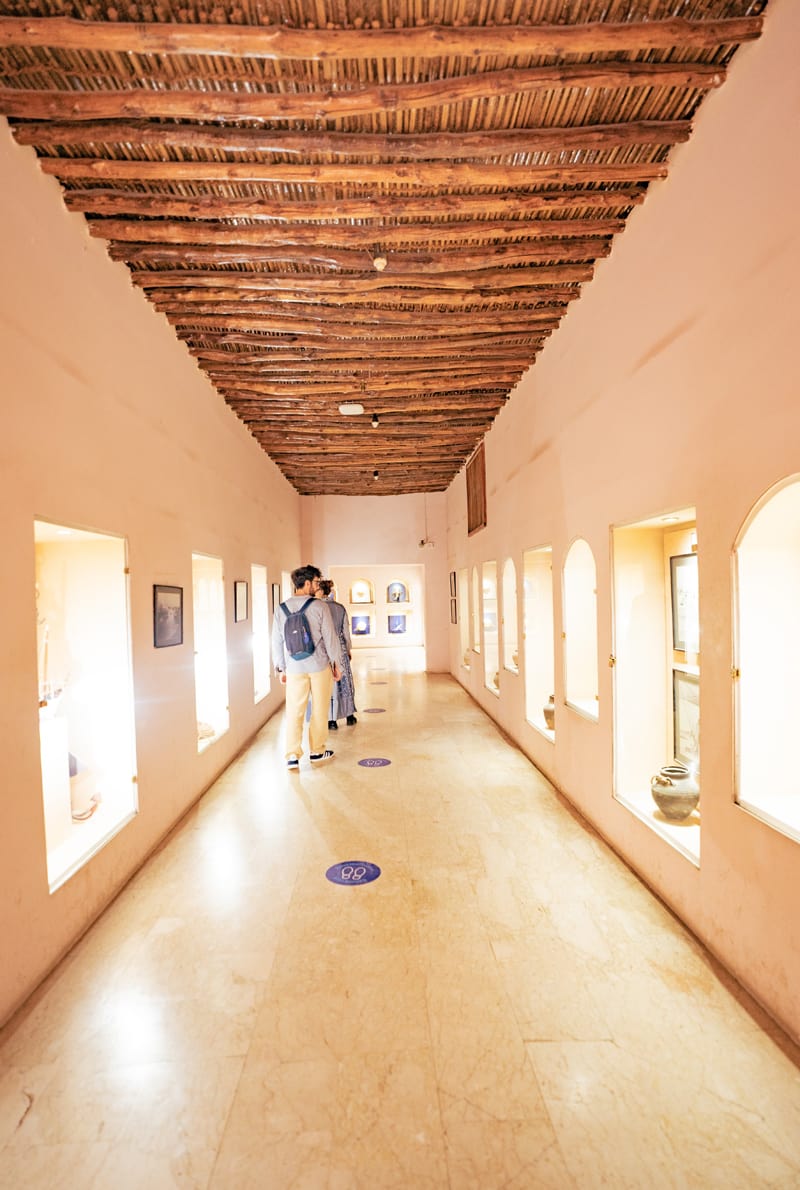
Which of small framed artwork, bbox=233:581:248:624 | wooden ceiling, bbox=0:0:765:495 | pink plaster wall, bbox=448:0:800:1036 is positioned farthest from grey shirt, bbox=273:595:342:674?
pink plaster wall, bbox=448:0:800:1036

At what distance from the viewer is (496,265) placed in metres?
4.46

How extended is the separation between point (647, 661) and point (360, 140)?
12.0 ft

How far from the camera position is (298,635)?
618 cm

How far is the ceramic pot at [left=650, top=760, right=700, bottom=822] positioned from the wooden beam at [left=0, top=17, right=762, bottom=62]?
12.3 feet

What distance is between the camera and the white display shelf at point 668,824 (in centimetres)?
333

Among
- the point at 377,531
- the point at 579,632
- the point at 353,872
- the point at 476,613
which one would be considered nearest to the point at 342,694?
the point at 476,613

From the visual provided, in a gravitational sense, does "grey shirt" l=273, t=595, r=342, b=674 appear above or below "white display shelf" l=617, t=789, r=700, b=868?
above

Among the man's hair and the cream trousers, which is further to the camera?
the man's hair

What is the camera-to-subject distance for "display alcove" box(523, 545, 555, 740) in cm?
670

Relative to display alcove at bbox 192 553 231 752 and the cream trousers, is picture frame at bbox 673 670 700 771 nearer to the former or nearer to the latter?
the cream trousers

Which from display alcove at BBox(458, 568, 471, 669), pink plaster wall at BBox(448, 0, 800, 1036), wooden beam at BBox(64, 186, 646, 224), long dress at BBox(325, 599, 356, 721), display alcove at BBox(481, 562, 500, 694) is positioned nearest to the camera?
pink plaster wall at BBox(448, 0, 800, 1036)

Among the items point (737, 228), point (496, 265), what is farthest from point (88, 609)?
point (737, 228)

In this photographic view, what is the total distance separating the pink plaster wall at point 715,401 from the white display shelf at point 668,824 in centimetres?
6

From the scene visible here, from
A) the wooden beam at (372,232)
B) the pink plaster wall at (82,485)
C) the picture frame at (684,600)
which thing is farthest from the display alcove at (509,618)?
the wooden beam at (372,232)
